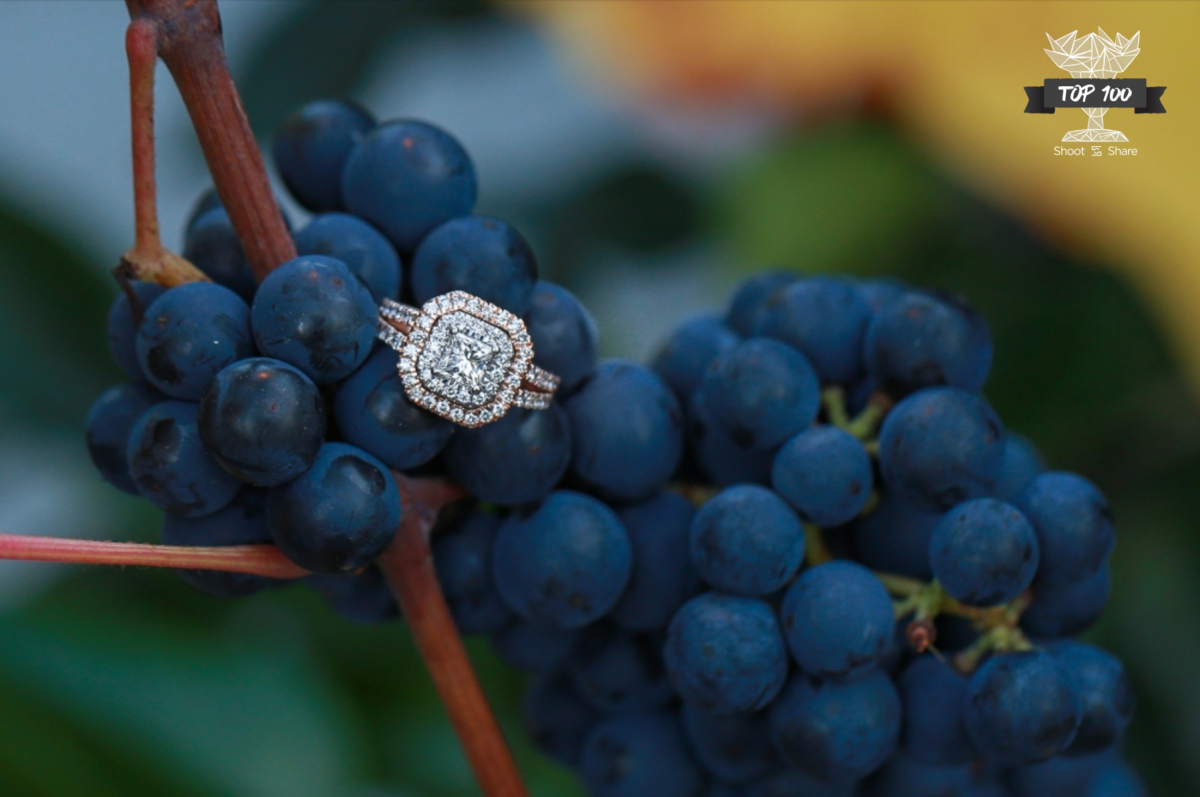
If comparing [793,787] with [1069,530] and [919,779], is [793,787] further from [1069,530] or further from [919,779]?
[1069,530]

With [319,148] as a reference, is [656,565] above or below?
below

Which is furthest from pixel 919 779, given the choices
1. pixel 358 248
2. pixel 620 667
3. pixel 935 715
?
pixel 358 248

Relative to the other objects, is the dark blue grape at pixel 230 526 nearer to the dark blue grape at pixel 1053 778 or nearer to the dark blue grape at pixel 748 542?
the dark blue grape at pixel 748 542

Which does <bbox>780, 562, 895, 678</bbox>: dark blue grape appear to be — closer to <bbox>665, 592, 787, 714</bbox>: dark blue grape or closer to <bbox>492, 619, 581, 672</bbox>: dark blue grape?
<bbox>665, 592, 787, 714</bbox>: dark blue grape

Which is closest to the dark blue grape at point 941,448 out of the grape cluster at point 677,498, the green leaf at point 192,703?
the grape cluster at point 677,498

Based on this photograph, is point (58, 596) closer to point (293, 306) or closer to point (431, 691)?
point (431, 691)

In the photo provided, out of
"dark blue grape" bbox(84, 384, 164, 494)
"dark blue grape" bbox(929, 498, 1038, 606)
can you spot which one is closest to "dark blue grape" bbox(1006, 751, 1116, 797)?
"dark blue grape" bbox(929, 498, 1038, 606)
